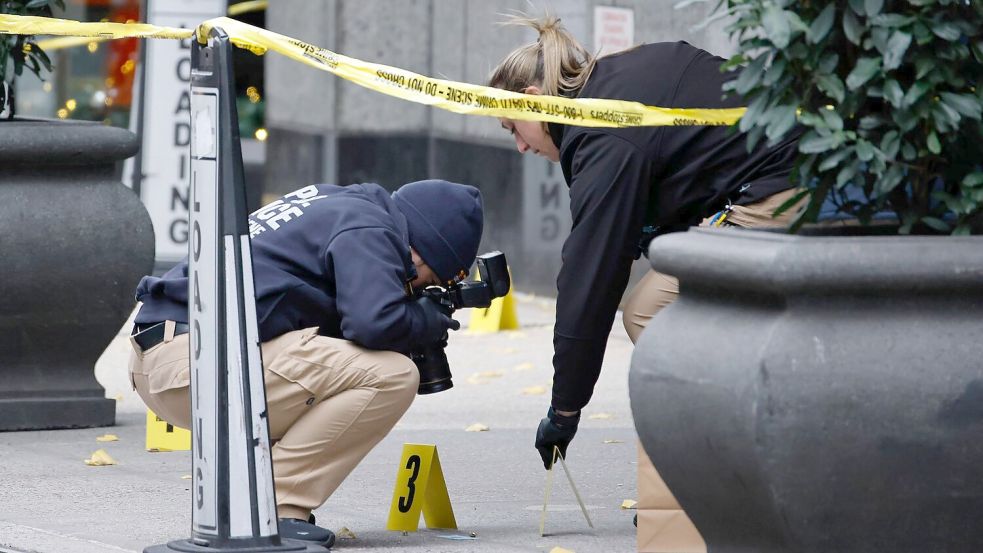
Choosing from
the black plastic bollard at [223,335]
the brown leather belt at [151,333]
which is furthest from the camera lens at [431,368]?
the black plastic bollard at [223,335]

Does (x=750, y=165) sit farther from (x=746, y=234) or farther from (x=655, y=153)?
(x=746, y=234)

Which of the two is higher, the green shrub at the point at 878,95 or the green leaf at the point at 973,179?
the green shrub at the point at 878,95

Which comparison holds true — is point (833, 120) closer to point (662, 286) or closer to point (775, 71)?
point (775, 71)

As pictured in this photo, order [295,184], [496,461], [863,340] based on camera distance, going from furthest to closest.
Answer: [295,184], [496,461], [863,340]

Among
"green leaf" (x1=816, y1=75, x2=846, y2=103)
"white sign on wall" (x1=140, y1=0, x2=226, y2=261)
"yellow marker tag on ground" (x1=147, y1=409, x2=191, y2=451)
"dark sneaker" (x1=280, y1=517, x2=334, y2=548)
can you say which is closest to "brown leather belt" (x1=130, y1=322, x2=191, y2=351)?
"dark sneaker" (x1=280, y1=517, x2=334, y2=548)

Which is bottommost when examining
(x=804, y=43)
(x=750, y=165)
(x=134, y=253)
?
(x=134, y=253)

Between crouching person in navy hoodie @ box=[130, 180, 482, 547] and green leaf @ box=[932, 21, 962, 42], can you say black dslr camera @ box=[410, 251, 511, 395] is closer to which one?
crouching person in navy hoodie @ box=[130, 180, 482, 547]

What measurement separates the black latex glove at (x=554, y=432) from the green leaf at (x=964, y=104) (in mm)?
1576

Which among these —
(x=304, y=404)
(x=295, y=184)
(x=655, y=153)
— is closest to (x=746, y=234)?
(x=655, y=153)

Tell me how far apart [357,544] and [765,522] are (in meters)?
1.57

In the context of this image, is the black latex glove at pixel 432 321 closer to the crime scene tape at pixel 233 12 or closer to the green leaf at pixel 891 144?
the green leaf at pixel 891 144

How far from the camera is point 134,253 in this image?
649 centimetres

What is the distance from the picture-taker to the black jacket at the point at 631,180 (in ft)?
14.0

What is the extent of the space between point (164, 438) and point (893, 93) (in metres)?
3.56
